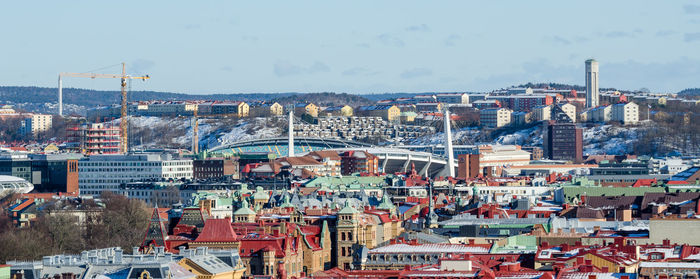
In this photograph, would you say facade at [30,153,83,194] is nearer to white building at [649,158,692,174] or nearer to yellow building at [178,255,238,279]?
white building at [649,158,692,174]

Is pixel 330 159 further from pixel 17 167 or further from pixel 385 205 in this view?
pixel 385 205

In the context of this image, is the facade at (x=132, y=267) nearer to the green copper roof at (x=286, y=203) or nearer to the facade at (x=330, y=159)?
the green copper roof at (x=286, y=203)

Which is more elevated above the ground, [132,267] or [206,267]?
[132,267]

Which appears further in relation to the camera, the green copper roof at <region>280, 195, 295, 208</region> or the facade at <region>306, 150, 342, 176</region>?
the facade at <region>306, 150, 342, 176</region>

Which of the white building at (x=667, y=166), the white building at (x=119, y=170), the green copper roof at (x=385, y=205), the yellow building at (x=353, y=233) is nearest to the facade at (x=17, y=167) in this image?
the white building at (x=119, y=170)

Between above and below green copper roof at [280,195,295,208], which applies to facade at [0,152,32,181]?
above

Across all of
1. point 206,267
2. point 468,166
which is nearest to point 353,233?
point 206,267

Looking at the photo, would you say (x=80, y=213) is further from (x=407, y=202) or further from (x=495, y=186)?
(x=495, y=186)

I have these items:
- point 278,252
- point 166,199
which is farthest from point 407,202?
point 278,252

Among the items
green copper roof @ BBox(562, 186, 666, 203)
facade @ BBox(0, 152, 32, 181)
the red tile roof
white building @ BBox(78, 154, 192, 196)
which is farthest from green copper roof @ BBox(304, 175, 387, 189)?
facade @ BBox(0, 152, 32, 181)
